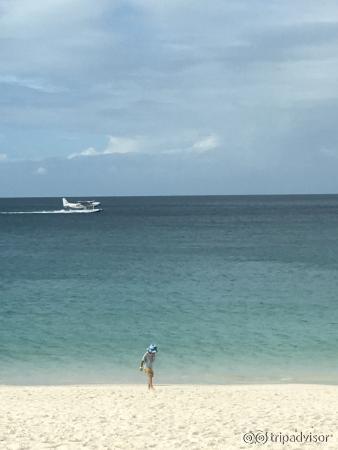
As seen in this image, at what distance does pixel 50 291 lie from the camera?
4575 cm

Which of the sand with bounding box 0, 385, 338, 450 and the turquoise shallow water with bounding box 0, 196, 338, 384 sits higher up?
the turquoise shallow water with bounding box 0, 196, 338, 384

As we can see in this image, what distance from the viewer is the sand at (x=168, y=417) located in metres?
16.2

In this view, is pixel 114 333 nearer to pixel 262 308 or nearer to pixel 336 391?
pixel 262 308

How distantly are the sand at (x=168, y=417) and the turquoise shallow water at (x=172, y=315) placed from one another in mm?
3294

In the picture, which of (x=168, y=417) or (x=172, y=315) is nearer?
(x=168, y=417)

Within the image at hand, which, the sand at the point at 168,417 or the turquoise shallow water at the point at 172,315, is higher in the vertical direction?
the turquoise shallow water at the point at 172,315

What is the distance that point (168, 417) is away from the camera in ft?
61.3

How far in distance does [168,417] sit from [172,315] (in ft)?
61.4

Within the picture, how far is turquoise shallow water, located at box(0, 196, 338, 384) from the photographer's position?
27.2 m

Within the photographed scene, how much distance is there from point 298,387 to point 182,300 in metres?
19.5

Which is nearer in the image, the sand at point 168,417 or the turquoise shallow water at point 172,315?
the sand at point 168,417

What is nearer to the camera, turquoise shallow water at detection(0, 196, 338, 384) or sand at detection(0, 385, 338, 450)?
sand at detection(0, 385, 338, 450)

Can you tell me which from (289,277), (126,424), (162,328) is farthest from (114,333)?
(289,277)

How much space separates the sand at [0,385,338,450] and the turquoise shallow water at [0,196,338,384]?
10.8 ft
